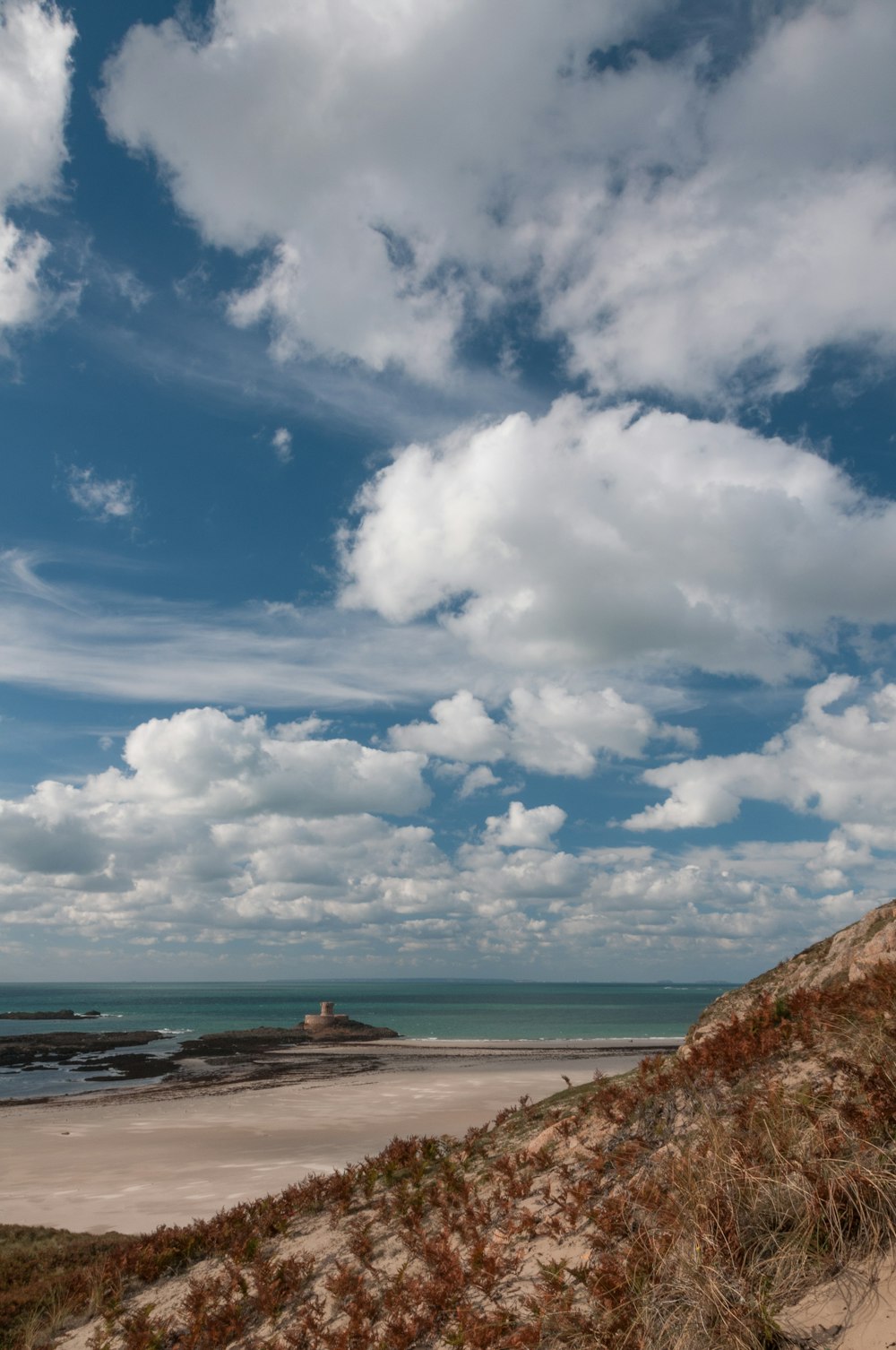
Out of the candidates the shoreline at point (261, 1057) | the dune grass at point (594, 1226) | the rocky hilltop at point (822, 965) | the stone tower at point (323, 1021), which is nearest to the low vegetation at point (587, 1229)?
the dune grass at point (594, 1226)

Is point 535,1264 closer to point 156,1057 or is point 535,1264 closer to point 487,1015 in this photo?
point 156,1057

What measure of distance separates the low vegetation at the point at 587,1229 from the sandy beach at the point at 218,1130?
7.75 m

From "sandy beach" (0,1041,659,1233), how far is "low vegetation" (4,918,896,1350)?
7749 millimetres

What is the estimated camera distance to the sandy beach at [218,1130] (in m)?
19.6

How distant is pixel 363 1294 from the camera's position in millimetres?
8258

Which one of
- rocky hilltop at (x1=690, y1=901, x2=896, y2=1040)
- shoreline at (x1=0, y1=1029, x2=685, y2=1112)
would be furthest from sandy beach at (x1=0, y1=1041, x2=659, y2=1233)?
rocky hilltop at (x1=690, y1=901, x2=896, y2=1040)

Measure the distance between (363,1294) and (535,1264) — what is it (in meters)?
1.93

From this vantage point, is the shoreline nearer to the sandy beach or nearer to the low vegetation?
the sandy beach

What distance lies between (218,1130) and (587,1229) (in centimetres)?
2726

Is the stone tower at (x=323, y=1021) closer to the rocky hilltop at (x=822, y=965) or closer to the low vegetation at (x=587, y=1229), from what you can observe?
the rocky hilltop at (x=822, y=965)

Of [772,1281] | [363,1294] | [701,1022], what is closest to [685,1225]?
[772,1281]

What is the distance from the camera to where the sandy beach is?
771 inches

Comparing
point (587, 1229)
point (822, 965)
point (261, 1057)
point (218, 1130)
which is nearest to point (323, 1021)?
point (261, 1057)

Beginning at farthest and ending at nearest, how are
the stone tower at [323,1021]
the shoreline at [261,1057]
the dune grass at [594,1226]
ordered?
the stone tower at [323,1021] < the shoreline at [261,1057] < the dune grass at [594,1226]
